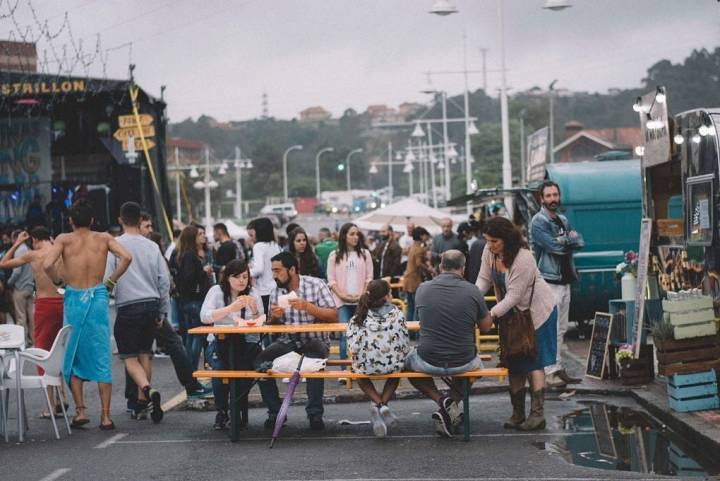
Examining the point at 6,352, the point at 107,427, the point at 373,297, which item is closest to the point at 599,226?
the point at 373,297

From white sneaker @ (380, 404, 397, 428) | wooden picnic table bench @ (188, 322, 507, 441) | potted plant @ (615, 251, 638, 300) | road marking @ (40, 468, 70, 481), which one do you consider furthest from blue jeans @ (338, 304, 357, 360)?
road marking @ (40, 468, 70, 481)

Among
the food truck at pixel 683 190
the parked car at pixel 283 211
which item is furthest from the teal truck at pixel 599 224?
the parked car at pixel 283 211

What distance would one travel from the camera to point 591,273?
734 inches

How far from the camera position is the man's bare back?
11.3 meters

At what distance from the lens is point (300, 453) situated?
32.2 feet

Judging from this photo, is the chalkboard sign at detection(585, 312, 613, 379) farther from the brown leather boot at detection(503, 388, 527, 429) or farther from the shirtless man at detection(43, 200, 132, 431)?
the shirtless man at detection(43, 200, 132, 431)

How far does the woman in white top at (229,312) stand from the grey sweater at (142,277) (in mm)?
860

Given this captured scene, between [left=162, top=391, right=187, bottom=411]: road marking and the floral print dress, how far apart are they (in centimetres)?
294

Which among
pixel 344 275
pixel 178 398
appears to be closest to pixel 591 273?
pixel 344 275

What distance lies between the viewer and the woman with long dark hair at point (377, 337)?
10.3 metres

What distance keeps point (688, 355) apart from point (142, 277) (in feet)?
15.8

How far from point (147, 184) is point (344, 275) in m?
10.4

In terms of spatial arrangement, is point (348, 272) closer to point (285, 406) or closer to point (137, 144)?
point (285, 406)

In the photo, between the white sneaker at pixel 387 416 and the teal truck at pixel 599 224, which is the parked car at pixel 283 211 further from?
the white sneaker at pixel 387 416
